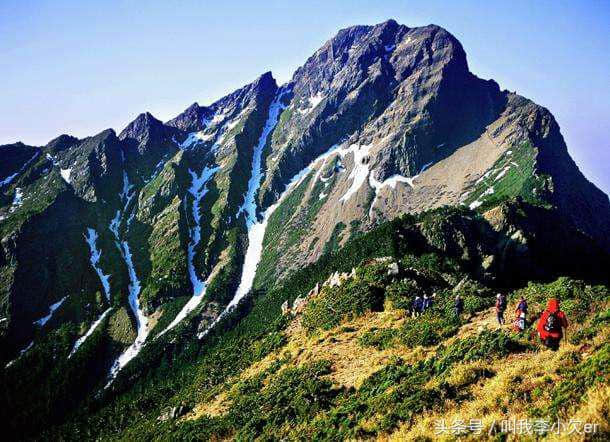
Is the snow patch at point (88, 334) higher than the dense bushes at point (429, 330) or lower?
higher

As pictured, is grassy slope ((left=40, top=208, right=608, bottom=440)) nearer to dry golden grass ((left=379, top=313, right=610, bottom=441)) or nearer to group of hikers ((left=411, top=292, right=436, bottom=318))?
dry golden grass ((left=379, top=313, right=610, bottom=441))

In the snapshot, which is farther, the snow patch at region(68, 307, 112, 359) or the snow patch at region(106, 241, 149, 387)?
the snow patch at region(68, 307, 112, 359)

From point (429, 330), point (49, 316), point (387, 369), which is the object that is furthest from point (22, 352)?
point (387, 369)

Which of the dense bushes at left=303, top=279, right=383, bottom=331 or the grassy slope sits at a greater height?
the dense bushes at left=303, top=279, right=383, bottom=331

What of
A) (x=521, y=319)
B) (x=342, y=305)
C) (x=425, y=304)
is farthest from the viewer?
(x=342, y=305)

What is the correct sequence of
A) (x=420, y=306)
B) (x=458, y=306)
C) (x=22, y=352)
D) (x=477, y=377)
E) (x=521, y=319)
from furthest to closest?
1. (x=22, y=352)
2. (x=420, y=306)
3. (x=458, y=306)
4. (x=521, y=319)
5. (x=477, y=377)

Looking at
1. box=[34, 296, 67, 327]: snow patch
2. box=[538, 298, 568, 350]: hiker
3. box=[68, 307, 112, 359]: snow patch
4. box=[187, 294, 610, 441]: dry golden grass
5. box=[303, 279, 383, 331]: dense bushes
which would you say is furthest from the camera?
box=[34, 296, 67, 327]: snow patch

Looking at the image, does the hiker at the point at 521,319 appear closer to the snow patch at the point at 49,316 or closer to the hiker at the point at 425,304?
the hiker at the point at 425,304

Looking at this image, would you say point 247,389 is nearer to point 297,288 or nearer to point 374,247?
point 374,247

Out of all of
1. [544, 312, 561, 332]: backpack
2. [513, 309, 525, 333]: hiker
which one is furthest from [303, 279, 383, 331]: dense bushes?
[544, 312, 561, 332]: backpack

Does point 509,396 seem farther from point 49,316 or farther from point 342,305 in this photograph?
point 49,316

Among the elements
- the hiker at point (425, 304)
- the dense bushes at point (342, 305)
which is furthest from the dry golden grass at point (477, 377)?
the dense bushes at point (342, 305)

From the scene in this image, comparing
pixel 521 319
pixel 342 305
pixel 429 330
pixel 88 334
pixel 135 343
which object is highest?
pixel 88 334

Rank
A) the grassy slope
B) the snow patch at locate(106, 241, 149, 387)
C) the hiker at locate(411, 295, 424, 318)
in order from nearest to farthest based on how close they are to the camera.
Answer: the grassy slope, the hiker at locate(411, 295, 424, 318), the snow patch at locate(106, 241, 149, 387)
